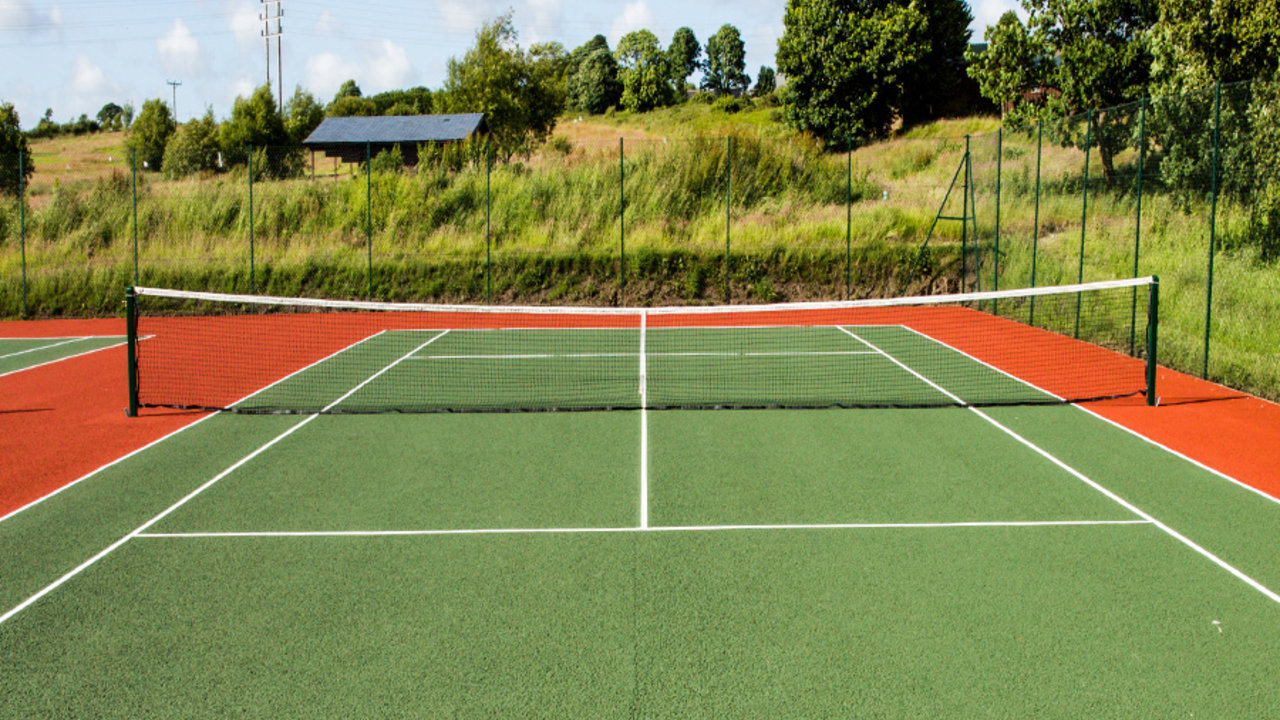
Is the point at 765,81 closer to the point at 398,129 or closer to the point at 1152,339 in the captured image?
the point at 398,129

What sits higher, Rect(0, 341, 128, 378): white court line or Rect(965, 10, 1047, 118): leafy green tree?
Rect(965, 10, 1047, 118): leafy green tree

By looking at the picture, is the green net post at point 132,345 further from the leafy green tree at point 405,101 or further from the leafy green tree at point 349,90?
the leafy green tree at point 349,90

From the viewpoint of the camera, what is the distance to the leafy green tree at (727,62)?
91.9 m

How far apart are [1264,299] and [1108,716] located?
9840mm

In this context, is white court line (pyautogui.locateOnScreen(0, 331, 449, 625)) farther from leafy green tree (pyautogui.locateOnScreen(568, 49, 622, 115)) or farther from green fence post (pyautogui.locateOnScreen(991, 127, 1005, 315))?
leafy green tree (pyautogui.locateOnScreen(568, 49, 622, 115))

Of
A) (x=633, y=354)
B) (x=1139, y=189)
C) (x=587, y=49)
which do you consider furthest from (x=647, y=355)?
(x=587, y=49)

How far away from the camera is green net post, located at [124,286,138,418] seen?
10852 mm

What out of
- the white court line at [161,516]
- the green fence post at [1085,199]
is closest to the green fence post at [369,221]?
the white court line at [161,516]

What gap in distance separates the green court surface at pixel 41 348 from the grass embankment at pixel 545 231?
12.0 feet

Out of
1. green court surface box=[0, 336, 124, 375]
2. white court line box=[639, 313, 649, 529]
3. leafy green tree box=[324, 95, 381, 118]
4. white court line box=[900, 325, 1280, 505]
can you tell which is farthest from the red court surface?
leafy green tree box=[324, 95, 381, 118]

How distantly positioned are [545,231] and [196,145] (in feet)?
99.8

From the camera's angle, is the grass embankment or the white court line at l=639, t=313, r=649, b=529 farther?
the grass embankment

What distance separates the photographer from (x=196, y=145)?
154 feet

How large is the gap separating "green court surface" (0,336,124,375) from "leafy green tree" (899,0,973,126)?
35.1 metres
